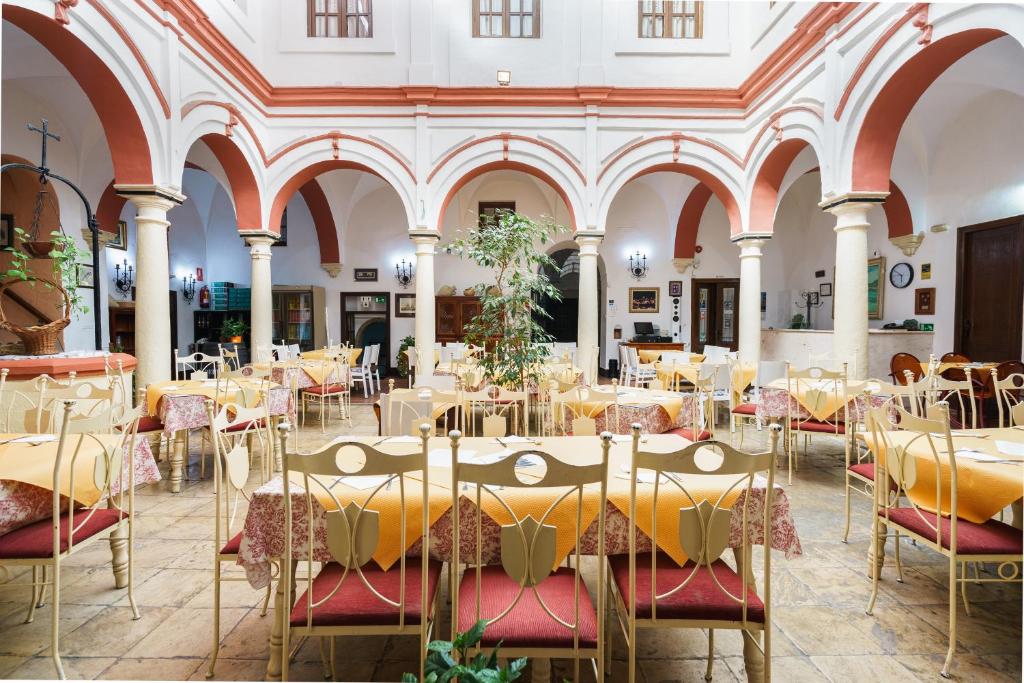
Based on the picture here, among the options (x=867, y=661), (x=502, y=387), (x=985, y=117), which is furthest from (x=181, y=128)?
(x=985, y=117)

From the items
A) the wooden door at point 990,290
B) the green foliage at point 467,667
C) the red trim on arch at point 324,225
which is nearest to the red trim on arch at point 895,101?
the wooden door at point 990,290

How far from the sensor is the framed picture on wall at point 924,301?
27.0 feet

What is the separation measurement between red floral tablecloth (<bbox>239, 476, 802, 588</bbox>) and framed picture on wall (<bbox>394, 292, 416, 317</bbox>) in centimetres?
999

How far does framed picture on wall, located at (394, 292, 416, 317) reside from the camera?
11.7m

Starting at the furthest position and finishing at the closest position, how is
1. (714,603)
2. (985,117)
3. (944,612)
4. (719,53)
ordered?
1. (719,53)
2. (985,117)
3. (944,612)
4. (714,603)

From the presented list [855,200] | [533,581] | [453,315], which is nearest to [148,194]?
[533,581]

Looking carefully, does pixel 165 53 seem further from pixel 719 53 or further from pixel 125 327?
pixel 719 53

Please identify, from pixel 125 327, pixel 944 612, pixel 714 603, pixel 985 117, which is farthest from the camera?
pixel 125 327

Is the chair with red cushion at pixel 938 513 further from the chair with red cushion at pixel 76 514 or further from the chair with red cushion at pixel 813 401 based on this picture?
the chair with red cushion at pixel 76 514

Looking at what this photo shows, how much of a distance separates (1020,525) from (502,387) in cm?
360

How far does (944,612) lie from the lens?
2.37 metres

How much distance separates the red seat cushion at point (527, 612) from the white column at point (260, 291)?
7.16 metres

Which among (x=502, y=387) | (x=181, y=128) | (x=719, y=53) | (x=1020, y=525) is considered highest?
(x=719, y=53)

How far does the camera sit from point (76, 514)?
2387mm
